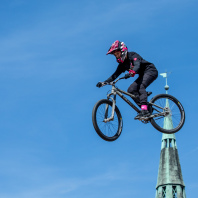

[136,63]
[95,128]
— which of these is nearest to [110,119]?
[95,128]

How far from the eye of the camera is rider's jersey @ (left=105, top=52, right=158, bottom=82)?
20531 mm

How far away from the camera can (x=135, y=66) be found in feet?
67.1

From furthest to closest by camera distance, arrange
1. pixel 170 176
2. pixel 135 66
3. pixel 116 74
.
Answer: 1. pixel 170 176
2. pixel 116 74
3. pixel 135 66

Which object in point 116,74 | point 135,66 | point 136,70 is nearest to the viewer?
point 136,70

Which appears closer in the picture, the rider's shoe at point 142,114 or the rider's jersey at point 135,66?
the rider's jersey at point 135,66

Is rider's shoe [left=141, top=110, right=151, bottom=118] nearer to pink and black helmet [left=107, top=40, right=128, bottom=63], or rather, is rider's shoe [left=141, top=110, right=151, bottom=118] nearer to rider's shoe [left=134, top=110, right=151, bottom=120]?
rider's shoe [left=134, top=110, right=151, bottom=120]

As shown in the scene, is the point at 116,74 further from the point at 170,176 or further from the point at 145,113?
the point at 170,176

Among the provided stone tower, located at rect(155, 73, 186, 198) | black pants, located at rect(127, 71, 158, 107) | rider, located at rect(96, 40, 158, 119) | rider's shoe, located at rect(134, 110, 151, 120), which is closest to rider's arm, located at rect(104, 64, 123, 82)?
rider, located at rect(96, 40, 158, 119)

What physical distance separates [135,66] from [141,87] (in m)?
0.96

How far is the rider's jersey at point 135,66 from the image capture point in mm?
20531

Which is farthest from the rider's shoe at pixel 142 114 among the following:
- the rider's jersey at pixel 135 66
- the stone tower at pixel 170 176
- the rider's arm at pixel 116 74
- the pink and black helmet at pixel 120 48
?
the stone tower at pixel 170 176

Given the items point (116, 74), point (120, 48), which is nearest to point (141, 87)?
point (116, 74)

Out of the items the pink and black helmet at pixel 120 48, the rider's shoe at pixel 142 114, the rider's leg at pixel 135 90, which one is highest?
the pink and black helmet at pixel 120 48

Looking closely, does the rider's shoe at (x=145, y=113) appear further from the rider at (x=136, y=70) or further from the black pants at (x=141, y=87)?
the black pants at (x=141, y=87)
